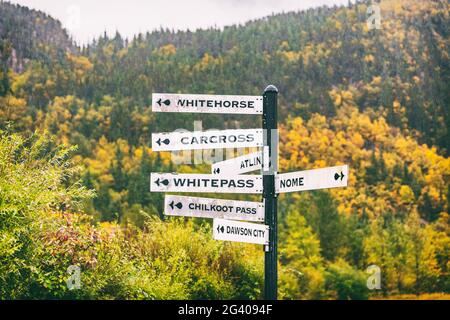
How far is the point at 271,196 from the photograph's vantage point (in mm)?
5512

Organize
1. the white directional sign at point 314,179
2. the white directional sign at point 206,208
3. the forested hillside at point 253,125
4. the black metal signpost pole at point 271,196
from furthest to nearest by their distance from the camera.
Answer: the forested hillside at point 253,125, the white directional sign at point 206,208, the white directional sign at point 314,179, the black metal signpost pole at point 271,196

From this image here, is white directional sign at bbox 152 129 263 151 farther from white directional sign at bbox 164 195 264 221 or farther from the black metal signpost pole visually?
white directional sign at bbox 164 195 264 221

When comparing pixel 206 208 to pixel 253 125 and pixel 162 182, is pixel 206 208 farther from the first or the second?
pixel 253 125

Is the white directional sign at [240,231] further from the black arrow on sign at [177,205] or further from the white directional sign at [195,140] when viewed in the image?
the white directional sign at [195,140]

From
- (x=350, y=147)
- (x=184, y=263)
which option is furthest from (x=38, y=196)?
(x=350, y=147)

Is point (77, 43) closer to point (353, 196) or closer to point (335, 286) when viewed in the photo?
point (353, 196)

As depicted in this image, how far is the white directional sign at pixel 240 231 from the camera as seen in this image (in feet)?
18.1

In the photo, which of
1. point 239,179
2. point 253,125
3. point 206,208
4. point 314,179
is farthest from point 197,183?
point 253,125

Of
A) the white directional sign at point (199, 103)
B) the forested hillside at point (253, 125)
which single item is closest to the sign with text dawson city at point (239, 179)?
the white directional sign at point (199, 103)

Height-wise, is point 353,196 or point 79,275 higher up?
point 353,196

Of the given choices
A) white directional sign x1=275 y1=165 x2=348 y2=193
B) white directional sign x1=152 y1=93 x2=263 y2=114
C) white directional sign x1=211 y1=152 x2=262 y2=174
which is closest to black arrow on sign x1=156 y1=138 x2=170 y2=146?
white directional sign x1=152 y1=93 x2=263 y2=114
